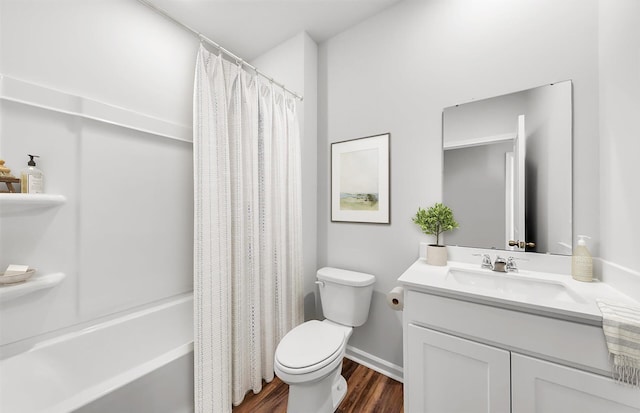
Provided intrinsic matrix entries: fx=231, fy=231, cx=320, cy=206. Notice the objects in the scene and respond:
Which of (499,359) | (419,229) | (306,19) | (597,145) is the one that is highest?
(306,19)

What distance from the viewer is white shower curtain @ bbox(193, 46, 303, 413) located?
4.33 ft

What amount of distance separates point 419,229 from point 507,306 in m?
0.77

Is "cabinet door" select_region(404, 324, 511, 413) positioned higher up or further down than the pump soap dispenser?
further down

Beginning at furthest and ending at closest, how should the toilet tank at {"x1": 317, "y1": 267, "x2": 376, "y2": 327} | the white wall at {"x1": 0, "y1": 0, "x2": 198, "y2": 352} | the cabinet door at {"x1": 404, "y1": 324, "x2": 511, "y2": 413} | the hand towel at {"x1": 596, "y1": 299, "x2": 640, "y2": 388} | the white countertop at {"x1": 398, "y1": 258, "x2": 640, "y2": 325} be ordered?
the toilet tank at {"x1": 317, "y1": 267, "x2": 376, "y2": 327} < the white wall at {"x1": 0, "y1": 0, "x2": 198, "y2": 352} < the cabinet door at {"x1": 404, "y1": 324, "x2": 511, "y2": 413} < the white countertop at {"x1": 398, "y1": 258, "x2": 640, "y2": 325} < the hand towel at {"x1": 596, "y1": 299, "x2": 640, "y2": 388}

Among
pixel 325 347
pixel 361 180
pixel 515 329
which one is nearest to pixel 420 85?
pixel 361 180

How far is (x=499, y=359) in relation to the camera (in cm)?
95

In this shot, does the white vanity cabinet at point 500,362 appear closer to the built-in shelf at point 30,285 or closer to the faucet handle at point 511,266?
the faucet handle at point 511,266

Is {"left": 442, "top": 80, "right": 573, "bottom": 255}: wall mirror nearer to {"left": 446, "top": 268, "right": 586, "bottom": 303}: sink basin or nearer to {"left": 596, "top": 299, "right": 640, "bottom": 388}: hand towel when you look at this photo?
{"left": 446, "top": 268, "right": 586, "bottom": 303}: sink basin

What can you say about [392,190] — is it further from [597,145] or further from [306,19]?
[306,19]

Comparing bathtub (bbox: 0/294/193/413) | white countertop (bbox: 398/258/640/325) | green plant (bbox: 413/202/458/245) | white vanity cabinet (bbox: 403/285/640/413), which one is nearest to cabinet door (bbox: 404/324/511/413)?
white vanity cabinet (bbox: 403/285/640/413)

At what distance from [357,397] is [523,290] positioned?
122 centimetres

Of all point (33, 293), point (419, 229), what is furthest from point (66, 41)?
point (419, 229)

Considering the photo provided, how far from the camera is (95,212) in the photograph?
4.50ft

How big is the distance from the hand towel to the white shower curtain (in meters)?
1.61
